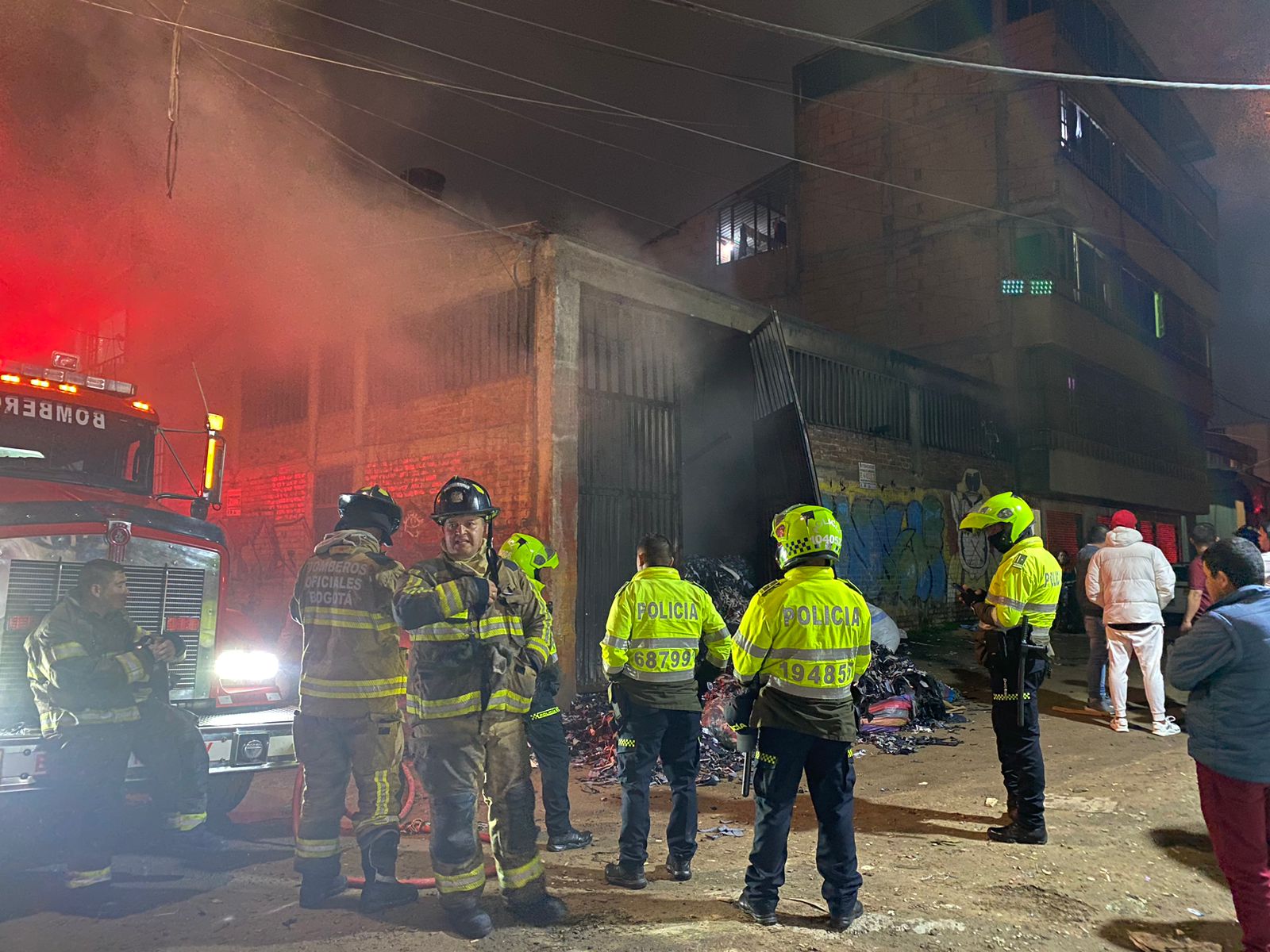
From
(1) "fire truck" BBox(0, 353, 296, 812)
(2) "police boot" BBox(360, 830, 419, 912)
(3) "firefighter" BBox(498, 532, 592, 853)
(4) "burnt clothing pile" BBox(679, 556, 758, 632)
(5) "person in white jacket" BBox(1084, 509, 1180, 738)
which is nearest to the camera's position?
(2) "police boot" BBox(360, 830, 419, 912)

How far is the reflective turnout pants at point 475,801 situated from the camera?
11.1 feet

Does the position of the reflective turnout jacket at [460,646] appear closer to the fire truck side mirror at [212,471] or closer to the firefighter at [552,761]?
the firefighter at [552,761]

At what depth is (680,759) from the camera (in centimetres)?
419

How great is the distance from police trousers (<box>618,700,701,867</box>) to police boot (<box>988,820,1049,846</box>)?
71.5 inches

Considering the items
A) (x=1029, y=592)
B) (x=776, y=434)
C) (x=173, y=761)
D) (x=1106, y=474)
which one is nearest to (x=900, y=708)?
(x=1029, y=592)

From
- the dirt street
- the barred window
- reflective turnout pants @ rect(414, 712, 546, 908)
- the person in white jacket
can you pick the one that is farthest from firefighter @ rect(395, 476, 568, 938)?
the barred window

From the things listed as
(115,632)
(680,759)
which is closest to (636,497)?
(680,759)

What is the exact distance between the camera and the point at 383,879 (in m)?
3.79

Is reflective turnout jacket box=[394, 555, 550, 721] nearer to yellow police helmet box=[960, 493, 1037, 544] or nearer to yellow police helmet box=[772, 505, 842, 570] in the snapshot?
yellow police helmet box=[772, 505, 842, 570]

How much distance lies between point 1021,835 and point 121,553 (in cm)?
549

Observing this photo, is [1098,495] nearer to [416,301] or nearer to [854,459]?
[854,459]

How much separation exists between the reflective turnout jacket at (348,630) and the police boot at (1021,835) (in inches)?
135

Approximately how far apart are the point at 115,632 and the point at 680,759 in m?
3.02

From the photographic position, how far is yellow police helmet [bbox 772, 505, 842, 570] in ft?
12.1
